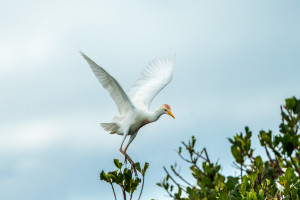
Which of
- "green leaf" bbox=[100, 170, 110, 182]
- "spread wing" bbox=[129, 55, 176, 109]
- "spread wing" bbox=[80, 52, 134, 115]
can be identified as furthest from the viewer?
"spread wing" bbox=[129, 55, 176, 109]

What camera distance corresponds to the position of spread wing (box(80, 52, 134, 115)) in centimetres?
743

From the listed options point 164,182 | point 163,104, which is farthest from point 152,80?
point 164,182

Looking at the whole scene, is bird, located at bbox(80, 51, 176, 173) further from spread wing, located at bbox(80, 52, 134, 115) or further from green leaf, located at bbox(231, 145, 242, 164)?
green leaf, located at bbox(231, 145, 242, 164)

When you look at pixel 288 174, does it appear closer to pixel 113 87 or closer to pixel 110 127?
pixel 113 87

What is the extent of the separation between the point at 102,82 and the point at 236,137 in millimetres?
2450

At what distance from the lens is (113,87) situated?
775 centimetres

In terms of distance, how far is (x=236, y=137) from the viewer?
21.8 ft

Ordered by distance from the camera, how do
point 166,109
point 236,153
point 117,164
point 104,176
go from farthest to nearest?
point 166,109
point 236,153
point 117,164
point 104,176

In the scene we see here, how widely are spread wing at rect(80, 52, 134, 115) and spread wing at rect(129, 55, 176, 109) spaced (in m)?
0.63

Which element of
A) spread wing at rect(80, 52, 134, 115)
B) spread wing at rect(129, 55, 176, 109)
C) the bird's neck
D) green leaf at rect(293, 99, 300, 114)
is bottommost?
green leaf at rect(293, 99, 300, 114)

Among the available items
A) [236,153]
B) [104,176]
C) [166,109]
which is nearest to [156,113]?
[166,109]

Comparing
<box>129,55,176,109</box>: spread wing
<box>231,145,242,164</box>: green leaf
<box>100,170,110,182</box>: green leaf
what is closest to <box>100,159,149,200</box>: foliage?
<box>100,170,110,182</box>: green leaf

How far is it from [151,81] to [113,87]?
2.72 m

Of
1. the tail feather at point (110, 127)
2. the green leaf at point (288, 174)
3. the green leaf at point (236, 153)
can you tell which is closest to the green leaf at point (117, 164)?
the green leaf at point (236, 153)
